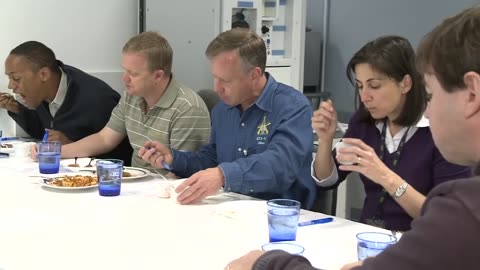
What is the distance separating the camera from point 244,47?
92.0 inches

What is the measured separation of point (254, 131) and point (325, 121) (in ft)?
1.21

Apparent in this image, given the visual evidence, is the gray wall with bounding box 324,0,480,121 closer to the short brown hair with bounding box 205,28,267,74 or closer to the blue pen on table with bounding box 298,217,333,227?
the short brown hair with bounding box 205,28,267,74

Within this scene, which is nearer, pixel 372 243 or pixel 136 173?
pixel 372 243

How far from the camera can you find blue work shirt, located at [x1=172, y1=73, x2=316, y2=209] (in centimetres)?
206

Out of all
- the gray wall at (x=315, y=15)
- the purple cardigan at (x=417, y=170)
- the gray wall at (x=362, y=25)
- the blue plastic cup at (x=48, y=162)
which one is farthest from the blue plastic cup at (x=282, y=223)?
the gray wall at (x=315, y=15)

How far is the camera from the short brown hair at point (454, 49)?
87cm

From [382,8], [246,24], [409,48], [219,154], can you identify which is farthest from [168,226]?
[382,8]

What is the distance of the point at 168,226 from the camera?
5.64ft

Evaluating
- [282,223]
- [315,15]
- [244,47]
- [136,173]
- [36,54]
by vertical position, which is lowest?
[136,173]

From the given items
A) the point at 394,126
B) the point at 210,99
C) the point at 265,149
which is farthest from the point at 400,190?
the point at 210,99

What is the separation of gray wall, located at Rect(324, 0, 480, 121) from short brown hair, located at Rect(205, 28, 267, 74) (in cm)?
260

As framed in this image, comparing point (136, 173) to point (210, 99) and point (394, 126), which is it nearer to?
point (210, 99)

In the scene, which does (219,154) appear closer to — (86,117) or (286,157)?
(286,157)

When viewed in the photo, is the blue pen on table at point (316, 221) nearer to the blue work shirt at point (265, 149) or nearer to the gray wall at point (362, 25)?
the blue work shirt at point (265, 149)
